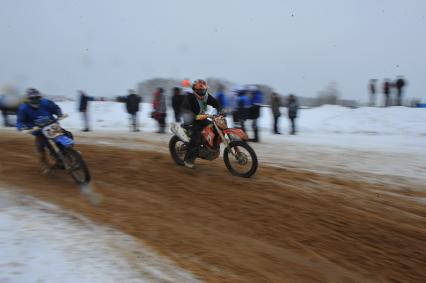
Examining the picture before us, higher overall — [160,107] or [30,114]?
[160,107]

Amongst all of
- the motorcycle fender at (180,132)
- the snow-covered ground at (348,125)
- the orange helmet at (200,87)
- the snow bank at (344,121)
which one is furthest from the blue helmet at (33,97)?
the snow bank at (344,121)

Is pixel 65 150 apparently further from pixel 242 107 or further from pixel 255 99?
pixel 255 99

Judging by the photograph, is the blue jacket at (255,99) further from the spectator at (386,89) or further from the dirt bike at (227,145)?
the spectator at (386,89)

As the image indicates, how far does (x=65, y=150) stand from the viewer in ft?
23.2

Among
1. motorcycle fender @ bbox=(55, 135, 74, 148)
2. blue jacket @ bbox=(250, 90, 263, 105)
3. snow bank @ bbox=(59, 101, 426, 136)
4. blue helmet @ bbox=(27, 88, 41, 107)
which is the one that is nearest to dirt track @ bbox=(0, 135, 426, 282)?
motorcycle fender @ bbox=(55, 135, 74, 148)

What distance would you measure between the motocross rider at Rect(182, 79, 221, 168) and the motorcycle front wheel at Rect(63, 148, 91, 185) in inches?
86.2

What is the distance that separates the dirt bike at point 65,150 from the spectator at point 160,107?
8.68m

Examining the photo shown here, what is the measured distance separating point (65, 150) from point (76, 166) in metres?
0.36

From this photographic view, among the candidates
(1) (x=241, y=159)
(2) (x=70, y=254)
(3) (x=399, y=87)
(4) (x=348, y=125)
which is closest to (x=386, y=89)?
(3) (x=399, y=87)

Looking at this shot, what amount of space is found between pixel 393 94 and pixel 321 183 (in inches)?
650

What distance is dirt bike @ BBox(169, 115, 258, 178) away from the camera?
24.6 feet

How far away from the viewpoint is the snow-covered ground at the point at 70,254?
12.5 ft

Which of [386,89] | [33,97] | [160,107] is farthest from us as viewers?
[386,89]

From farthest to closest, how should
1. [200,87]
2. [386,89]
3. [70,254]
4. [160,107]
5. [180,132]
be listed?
[386,89]
[160,107]
[180,132]
[200,87]
[70,254]
